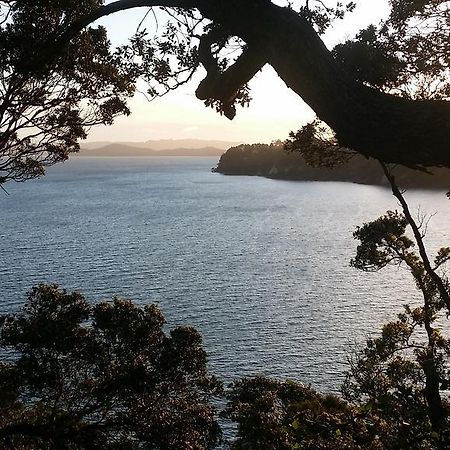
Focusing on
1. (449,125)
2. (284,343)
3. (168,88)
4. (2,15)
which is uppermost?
(2,15)

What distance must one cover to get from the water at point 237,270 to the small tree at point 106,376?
1946 centimetres

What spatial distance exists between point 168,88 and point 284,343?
128 feet

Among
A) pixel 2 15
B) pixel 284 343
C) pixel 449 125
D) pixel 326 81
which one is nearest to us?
pixel 449 125

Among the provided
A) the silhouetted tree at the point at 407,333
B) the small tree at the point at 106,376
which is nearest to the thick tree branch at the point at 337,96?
the silhouetted tree at the point at 407,333

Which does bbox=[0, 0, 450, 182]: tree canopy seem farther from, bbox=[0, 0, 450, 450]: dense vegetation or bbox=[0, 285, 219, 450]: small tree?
bbox=[0, 285, 219, 450]: small tree

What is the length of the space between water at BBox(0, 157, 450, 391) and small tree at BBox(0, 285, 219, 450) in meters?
19.5

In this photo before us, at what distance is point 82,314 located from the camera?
18.4 m

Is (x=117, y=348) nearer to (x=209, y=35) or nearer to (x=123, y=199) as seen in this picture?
(x=209, y=35)

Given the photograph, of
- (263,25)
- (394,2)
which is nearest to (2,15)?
(263,25)

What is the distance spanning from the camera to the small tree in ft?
53.5

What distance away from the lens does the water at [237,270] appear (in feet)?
143

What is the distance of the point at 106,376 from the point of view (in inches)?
714

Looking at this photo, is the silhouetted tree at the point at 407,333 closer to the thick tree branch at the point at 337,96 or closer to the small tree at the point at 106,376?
the small tree at the point at 106,376

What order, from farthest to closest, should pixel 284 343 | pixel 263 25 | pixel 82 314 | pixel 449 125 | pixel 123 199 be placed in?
1. pixel 123 199
2. pixel 284 343
3. pixel 82 314
4. pixel 263 25
5. pixel 449 125
